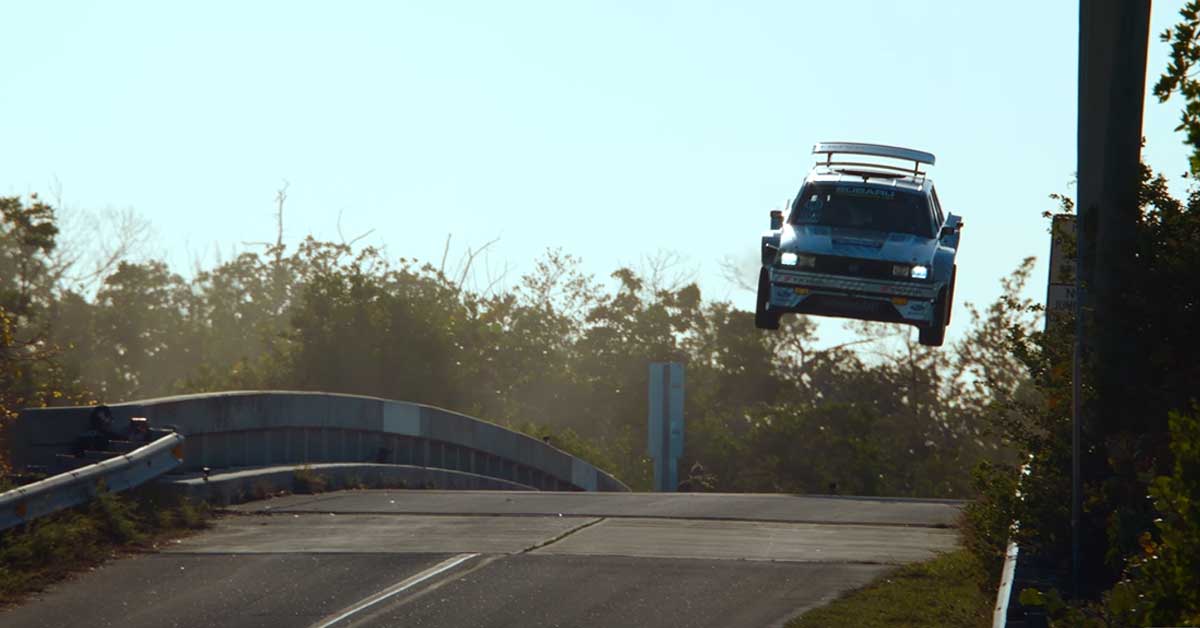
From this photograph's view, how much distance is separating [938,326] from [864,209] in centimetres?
189

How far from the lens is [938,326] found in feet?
72.0

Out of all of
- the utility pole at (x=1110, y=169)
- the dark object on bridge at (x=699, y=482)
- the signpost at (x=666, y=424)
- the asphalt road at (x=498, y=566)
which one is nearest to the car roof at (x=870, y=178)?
the asphalt road at (x=498, y=566)

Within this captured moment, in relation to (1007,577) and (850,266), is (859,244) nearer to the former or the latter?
(850,266)

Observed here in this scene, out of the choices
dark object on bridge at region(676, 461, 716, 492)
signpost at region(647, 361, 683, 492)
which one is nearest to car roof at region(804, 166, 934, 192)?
signpost at region(647, 361, 683, 492)

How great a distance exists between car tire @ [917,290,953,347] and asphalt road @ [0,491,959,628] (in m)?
4.44

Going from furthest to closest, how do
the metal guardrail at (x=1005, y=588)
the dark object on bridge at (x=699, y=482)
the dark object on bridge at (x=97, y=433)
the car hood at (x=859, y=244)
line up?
the dark object on bridge at (x=699, y=482) → the car hood at (x=859, y=244) → the dark object on bridge at (x=97, y=433) → the metal guardrail at (x=1005, y=588)

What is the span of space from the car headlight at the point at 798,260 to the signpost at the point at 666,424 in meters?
21.6

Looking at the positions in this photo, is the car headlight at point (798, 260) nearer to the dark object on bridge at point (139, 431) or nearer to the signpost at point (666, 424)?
the dark object on bridge at point (139, 431)

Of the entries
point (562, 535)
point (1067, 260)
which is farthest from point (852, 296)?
point (1067, 260)

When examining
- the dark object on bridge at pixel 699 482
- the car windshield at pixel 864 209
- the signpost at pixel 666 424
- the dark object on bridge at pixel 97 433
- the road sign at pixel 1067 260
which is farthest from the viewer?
the dark object on bridge at pixel 699 482

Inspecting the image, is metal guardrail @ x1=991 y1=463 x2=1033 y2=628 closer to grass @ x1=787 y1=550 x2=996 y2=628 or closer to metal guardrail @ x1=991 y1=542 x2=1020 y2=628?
metal guardrail @ x1=991 y1=542 x2=1020 y2=628

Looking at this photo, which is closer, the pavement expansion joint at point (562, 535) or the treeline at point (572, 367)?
the pavement expansion joint at point (562, 535)

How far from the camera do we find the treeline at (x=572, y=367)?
46.2 metres

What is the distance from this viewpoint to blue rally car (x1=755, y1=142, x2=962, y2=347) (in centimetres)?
2159
